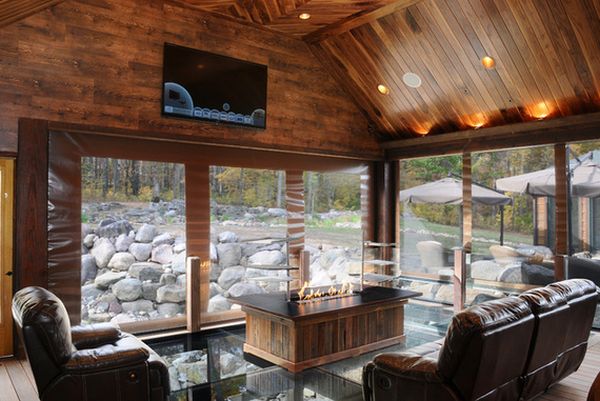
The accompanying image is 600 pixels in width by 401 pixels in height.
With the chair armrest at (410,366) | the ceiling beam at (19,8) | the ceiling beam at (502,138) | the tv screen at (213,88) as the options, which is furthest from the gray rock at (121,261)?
the ceiling beam at (502,138)

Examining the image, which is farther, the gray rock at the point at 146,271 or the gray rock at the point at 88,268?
the gray rock at the point at 146,271

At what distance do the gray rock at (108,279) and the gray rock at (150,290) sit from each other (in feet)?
1.02

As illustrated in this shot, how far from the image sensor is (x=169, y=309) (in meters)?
6.20

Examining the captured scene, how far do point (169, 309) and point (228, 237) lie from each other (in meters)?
1.27

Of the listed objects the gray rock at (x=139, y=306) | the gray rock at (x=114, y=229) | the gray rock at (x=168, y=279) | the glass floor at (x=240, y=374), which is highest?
the gray rock at (x=114, y=229)

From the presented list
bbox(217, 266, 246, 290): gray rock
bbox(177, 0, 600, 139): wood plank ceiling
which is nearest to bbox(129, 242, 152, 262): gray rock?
bbox(217, 266, 246, 290): gray rock

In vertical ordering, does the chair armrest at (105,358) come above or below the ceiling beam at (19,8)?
below

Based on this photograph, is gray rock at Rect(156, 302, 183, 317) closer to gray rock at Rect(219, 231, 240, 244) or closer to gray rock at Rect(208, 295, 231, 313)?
gray rock at Rect(208, 295, 231, 313)

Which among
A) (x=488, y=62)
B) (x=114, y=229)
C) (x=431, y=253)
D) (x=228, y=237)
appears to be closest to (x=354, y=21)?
(x=488, y=62)

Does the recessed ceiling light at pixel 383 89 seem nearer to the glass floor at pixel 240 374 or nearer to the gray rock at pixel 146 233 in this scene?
the glass floor at pixel 240 374

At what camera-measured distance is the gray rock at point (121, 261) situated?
5.83m

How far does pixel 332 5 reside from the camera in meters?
5.95

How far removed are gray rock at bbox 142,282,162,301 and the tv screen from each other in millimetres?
2221

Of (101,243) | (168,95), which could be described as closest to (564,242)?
(168,95)
